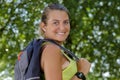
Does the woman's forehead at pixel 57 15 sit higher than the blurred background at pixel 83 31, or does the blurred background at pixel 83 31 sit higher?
the woman's forehead at pixel 57 15

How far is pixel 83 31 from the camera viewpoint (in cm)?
1709

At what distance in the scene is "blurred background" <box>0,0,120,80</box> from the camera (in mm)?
16578

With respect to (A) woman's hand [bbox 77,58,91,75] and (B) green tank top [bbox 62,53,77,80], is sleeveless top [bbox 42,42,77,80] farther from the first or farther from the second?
(A) woman's hand [bbox 77,58,91,75]

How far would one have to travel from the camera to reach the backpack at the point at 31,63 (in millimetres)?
2855

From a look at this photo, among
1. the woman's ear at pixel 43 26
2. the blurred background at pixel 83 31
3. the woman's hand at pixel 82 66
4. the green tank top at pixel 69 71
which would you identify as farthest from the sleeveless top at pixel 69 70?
the blurred background at pixel 83 31

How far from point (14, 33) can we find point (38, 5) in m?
1.72

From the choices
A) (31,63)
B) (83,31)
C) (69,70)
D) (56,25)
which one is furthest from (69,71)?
(83,31)

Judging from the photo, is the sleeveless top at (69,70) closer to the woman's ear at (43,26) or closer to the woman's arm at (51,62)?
the woman's arm at (51,62)

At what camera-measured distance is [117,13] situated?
54.6 ft

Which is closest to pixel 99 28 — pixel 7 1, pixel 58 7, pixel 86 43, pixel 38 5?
pixel 86 43

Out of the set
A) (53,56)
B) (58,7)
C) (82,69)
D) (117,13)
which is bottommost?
(117,13)

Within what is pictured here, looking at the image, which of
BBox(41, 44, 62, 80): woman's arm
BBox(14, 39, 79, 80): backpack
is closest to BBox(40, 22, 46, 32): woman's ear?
BBox(14, 39, 79, 80): backpack

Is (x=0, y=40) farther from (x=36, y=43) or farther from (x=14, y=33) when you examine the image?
(x=36, y=43)

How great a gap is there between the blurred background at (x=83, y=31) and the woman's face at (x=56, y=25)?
505 inches
